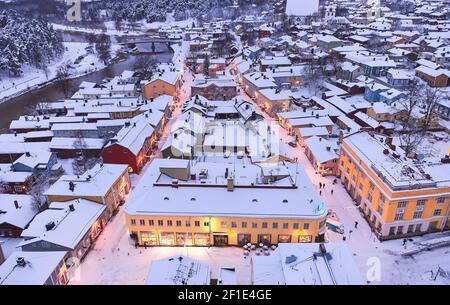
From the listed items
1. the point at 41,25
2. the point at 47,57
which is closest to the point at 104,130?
the point at 47,57

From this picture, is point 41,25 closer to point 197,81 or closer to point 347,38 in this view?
point 197,81

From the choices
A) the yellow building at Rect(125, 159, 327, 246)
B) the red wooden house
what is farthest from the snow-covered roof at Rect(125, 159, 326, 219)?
the red wooden house

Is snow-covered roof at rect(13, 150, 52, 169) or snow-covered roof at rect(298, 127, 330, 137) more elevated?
snow-covered roof at rect(298, 127, 330, 137)

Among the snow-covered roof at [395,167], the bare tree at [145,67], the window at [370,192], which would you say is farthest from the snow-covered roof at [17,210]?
the bare tree at [145,67]

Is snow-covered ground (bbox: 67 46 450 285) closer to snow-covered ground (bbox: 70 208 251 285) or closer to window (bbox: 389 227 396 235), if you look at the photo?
snow-covered ground (bbox: 70 208 251 285)

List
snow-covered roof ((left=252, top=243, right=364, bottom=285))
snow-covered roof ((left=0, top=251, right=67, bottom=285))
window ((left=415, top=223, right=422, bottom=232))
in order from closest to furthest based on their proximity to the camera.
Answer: snow-covered roof ((left=252, top=243, right=364, bottom=285)), snow-covered roof ((left=0, top=251, right=67, bottom=285)), window ((left=415, top=223, right=422, bottom=232))

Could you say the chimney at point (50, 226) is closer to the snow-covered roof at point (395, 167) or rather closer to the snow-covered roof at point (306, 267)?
the snow-covered roof at point (306, 267)

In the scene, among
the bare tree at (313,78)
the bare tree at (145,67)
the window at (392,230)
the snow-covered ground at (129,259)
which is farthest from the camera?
the bare tree at (145,67)
